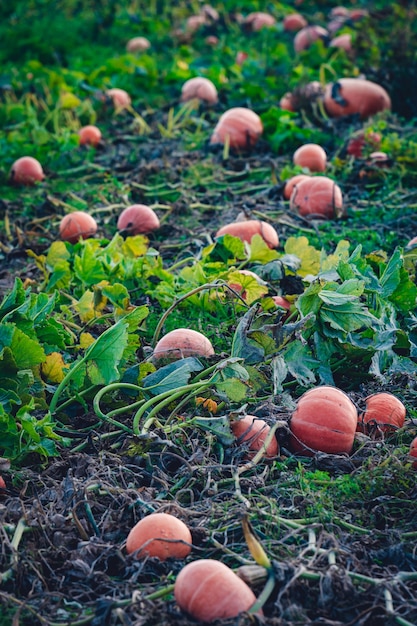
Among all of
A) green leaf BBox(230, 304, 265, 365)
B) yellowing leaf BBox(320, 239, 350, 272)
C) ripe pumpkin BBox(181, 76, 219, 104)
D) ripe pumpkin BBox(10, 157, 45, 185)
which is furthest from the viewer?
ripe pumpkin BBox(181, 76, 219, 104)

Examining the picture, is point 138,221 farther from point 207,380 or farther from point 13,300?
point 207,380

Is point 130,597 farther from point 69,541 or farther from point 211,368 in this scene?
point 211,368

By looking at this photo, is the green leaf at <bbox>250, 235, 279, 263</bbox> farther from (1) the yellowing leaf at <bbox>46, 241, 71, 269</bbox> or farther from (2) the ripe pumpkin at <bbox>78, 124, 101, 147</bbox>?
(2) the ripe pumpkin at <bbox>78, 124, 101, 147</bbox>

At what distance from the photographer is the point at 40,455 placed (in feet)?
10.00

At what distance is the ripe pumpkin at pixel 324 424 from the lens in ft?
9.70

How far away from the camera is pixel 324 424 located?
9.70 ft

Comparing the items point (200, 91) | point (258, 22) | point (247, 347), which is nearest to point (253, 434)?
point (247, 347)


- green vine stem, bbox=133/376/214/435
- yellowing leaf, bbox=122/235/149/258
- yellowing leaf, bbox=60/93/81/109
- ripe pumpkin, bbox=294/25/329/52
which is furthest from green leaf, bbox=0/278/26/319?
ripe pumpkin, bbox=294/25/329/52

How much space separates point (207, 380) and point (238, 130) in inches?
137

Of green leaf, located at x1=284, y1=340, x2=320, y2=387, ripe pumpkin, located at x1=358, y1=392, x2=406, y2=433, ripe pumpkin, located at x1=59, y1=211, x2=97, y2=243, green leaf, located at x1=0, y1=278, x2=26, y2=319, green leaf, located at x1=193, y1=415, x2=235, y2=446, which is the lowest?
ripe pumpkin, located at x1=59, y1=211, x2=97, y2=243

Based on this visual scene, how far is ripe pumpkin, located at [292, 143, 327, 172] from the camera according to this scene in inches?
222

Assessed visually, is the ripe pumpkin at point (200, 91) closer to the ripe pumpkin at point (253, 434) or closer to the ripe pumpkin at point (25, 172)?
the ripe pumpkin at point (25, 172)

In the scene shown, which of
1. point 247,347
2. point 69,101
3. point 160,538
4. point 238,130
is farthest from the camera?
point 69,101

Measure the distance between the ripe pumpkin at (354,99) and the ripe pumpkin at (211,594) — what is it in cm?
502
